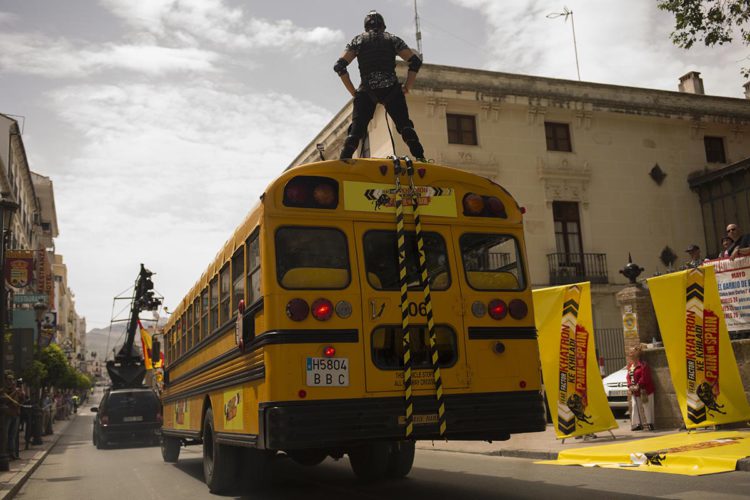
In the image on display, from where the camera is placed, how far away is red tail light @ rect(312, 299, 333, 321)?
20.9 feet

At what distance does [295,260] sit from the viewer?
655cm

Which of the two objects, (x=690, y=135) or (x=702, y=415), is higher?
(x=690, y=135)

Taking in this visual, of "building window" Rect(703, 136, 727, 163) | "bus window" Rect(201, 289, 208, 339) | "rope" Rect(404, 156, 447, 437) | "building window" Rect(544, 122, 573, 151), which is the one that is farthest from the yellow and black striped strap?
"building window" Rect(703, 136, 727, 163)

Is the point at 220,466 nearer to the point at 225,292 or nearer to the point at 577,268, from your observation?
the point at 225,292

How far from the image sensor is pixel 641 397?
14078 millimetres

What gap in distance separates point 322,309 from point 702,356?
8242 mm

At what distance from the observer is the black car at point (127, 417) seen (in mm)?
20984

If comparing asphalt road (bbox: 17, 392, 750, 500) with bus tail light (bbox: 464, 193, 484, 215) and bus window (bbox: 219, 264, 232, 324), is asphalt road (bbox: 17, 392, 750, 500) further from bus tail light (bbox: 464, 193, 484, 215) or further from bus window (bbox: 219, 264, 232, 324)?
bus tail light (bbox: 464, 193, 484, 215)

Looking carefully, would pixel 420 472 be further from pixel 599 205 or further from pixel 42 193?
pixel 42 193

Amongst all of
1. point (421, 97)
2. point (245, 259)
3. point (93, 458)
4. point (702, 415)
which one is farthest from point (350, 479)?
point (421, 97)

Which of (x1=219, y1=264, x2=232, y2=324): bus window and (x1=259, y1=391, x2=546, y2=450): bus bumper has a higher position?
(x1=219, y1=264, x2=232, y2=324): bus window

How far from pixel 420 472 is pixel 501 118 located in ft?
61.1

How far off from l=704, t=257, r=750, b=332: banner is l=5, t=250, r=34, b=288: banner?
22.6m

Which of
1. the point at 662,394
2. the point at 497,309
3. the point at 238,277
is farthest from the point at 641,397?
the point at 238,277
